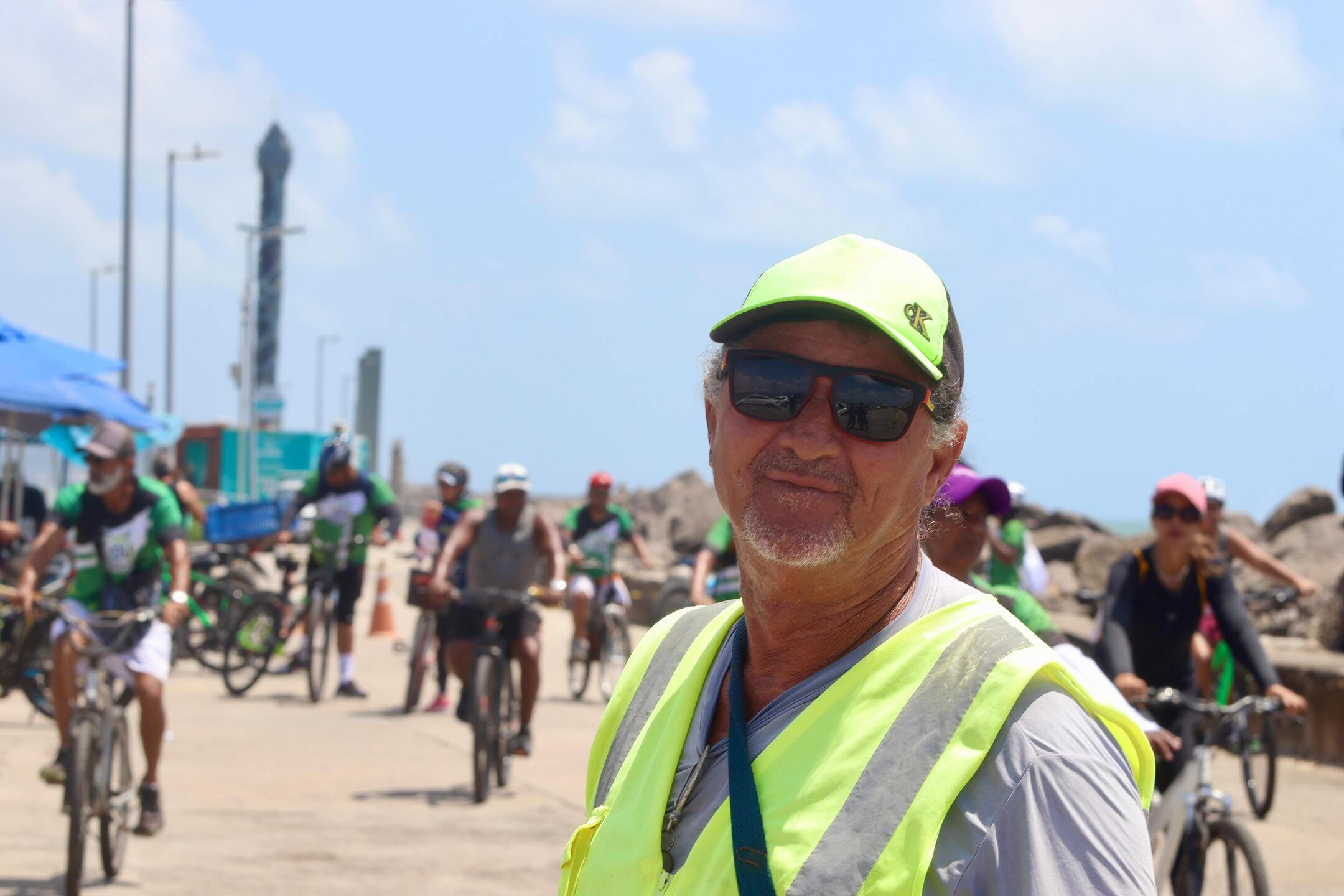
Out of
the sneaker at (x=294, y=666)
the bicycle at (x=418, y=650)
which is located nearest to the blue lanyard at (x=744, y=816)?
the bicycle at (x=418, y=650)

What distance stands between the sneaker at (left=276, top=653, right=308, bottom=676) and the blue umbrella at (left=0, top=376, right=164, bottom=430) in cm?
276

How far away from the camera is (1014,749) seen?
1.75 metres

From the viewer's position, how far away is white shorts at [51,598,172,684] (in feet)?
24.3

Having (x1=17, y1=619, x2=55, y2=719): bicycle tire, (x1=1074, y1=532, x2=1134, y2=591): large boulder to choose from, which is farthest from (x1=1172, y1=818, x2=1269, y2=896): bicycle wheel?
(x1=1074, y1=532, x2=1134, y2=591): large boulder

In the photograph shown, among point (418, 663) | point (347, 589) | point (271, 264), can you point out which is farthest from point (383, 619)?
point (271, 264)

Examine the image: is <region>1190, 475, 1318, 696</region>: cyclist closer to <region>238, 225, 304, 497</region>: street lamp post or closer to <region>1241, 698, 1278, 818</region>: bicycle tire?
<region>1241, 698, 1278, 818</region>: bicycle tire

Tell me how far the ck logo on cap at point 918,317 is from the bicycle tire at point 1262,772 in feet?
24.1

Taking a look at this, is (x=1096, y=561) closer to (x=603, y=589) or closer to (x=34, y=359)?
(x=603, y=589)

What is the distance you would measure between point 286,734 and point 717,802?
10406 mm

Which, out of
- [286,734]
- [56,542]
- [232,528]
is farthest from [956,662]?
[232,528]

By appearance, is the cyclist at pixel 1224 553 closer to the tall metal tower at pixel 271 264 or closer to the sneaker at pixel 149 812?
the sneaker at pixel 149 812

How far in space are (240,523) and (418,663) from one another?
928cm

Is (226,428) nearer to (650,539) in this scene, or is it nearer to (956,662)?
(650,539)

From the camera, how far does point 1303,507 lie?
26.2 meters
